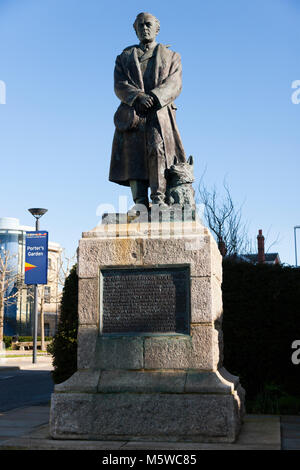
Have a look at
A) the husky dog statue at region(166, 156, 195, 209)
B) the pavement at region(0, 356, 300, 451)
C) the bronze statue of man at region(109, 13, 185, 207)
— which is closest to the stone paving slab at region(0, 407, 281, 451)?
the pavement at region(0, 356, 300, 451)

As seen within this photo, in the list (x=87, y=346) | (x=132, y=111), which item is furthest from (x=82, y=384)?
(x=132, y=111)

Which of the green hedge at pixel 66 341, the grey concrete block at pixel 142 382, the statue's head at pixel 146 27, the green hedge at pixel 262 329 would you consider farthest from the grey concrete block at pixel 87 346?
the green hedge at pixel 262 329

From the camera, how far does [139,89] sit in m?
7.82

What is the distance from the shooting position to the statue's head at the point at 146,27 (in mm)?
7945

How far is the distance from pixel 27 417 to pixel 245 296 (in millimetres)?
4460

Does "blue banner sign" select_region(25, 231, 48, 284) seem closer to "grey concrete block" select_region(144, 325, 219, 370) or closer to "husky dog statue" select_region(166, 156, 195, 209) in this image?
"husky dog statue" select_region(166, 156, 195, 209)

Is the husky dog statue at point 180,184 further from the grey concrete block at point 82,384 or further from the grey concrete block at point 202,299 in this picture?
the grey concrete block at point 82,384

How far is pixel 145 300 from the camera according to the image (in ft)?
22.7

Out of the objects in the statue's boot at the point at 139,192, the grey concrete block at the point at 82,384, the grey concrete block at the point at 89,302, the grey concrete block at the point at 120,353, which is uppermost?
the statue's boot at the point at 139,192

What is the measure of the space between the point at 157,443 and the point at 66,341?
484 centimetres

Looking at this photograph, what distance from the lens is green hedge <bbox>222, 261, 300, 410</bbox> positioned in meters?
10.4

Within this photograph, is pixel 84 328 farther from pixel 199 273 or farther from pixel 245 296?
pixel 245 296

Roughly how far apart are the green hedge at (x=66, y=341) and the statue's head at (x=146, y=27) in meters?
4.98

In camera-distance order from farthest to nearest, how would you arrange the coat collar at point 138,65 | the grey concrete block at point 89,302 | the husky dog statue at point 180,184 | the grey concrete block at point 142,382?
the coat collar at point 138,65
the husky dog statue at point 180,184
the grey concrete block at point 89,302
the grey concrete block at point 142,382
